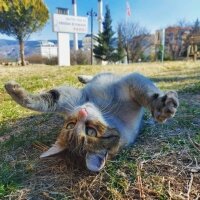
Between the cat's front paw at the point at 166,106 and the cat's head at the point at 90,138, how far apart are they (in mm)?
356

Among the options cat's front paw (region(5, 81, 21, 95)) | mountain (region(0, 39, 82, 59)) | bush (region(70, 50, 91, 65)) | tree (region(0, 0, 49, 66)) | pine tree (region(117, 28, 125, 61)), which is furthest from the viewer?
pine tree (region(117, 28, 125, 61))

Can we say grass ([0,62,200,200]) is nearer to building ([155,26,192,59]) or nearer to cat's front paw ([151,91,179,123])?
cat's front paw ([151,91,179,123])

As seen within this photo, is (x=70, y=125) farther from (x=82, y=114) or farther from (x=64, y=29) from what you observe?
(x=64, y=29)

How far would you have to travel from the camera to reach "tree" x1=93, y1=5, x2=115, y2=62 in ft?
89.1

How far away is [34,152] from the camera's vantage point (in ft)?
7.91

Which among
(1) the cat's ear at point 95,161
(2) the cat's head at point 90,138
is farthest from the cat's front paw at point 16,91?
(1) the cat's ear at point 95,161

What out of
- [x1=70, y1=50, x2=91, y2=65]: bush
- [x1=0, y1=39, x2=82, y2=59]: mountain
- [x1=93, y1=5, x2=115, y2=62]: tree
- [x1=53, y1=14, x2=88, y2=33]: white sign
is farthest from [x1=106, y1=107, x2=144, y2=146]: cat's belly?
[x1=93, y1=5, x2=115, y2=62]: tree

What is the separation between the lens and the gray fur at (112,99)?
2.07 metres

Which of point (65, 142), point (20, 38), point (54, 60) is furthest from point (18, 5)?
point (65, 142)

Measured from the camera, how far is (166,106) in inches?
66.9

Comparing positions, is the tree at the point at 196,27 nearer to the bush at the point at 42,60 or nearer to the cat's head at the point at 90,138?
the bush at the point at 42,60

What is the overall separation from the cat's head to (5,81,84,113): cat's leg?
312 millimetres

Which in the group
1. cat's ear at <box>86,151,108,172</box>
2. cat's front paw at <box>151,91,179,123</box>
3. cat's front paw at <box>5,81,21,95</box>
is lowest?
cat's ear at <box>86,151,108,172</box>

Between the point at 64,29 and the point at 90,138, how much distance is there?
1631 cm
